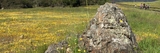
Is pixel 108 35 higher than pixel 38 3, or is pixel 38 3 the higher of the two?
pixel 108 35

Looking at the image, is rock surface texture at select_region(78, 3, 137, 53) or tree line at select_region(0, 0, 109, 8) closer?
rock surface texture at select_region(78, 3, 137, 53)

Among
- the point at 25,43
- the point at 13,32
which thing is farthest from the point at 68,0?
the point at 25,43

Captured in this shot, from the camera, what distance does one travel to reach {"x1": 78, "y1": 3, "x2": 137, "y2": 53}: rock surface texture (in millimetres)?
10328

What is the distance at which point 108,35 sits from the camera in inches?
419

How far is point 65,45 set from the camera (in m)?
11.5

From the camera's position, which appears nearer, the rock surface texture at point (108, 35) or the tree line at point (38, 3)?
the rock surface texture at point (108, 35)

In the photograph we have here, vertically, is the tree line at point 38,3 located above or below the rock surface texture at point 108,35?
below

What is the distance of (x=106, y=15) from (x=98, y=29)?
0.84 m

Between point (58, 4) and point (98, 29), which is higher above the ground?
point (98, 29)

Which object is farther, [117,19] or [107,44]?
[117,19]

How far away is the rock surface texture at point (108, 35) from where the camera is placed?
10328mm

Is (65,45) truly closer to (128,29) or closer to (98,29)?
(98,29)

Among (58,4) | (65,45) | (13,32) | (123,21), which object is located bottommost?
(58,4)

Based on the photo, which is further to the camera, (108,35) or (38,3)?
(38,3)
